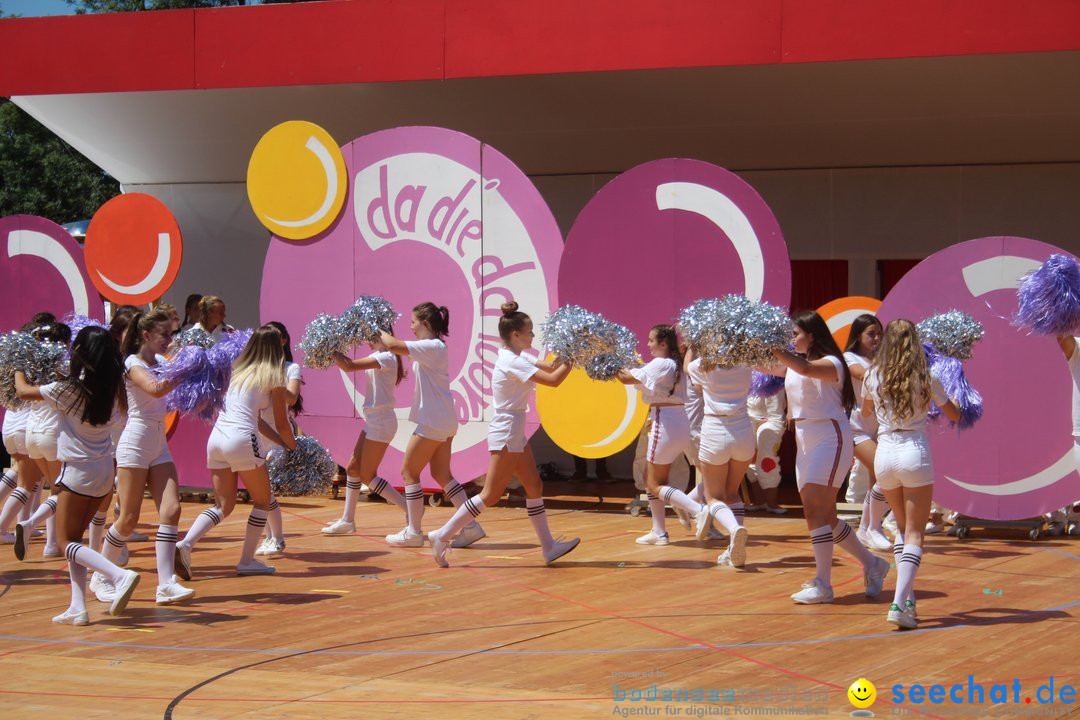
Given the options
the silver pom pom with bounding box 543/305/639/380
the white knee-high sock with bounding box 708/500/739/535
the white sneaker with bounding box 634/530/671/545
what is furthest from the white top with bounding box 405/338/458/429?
the white knee-high sock with bounding box 708/500/739/535

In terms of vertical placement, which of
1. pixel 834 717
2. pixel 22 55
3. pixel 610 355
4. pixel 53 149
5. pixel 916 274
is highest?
pixel 53 149

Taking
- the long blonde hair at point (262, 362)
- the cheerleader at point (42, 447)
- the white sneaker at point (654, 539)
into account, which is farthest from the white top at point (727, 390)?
the cheerleader at point (42, 447)

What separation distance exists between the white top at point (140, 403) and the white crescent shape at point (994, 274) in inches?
255

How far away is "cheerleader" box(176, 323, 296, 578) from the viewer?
7.96 meters

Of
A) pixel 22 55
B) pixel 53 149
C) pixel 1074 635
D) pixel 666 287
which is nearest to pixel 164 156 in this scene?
pixel 22 55

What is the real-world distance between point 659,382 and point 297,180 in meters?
5.05

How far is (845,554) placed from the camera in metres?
9.20

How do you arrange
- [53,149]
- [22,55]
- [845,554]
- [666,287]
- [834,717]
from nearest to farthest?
[834,717] → [845,554] → [666,287] → [22,55] → [53,149]

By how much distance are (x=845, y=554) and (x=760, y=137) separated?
17.6ft

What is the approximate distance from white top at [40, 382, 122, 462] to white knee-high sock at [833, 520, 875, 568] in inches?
173

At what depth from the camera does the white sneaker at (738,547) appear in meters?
8.45

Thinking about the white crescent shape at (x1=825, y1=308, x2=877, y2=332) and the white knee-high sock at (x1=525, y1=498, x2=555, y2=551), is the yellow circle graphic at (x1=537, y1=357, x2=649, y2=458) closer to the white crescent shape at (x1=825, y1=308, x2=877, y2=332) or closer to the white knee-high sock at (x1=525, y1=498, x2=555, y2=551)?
the white crescent shape at (x1=825, y1=308, x2=877, y2=332)

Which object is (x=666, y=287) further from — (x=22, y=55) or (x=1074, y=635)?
(x=22, y=55)

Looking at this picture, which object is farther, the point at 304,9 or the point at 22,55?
the point at 22,55
